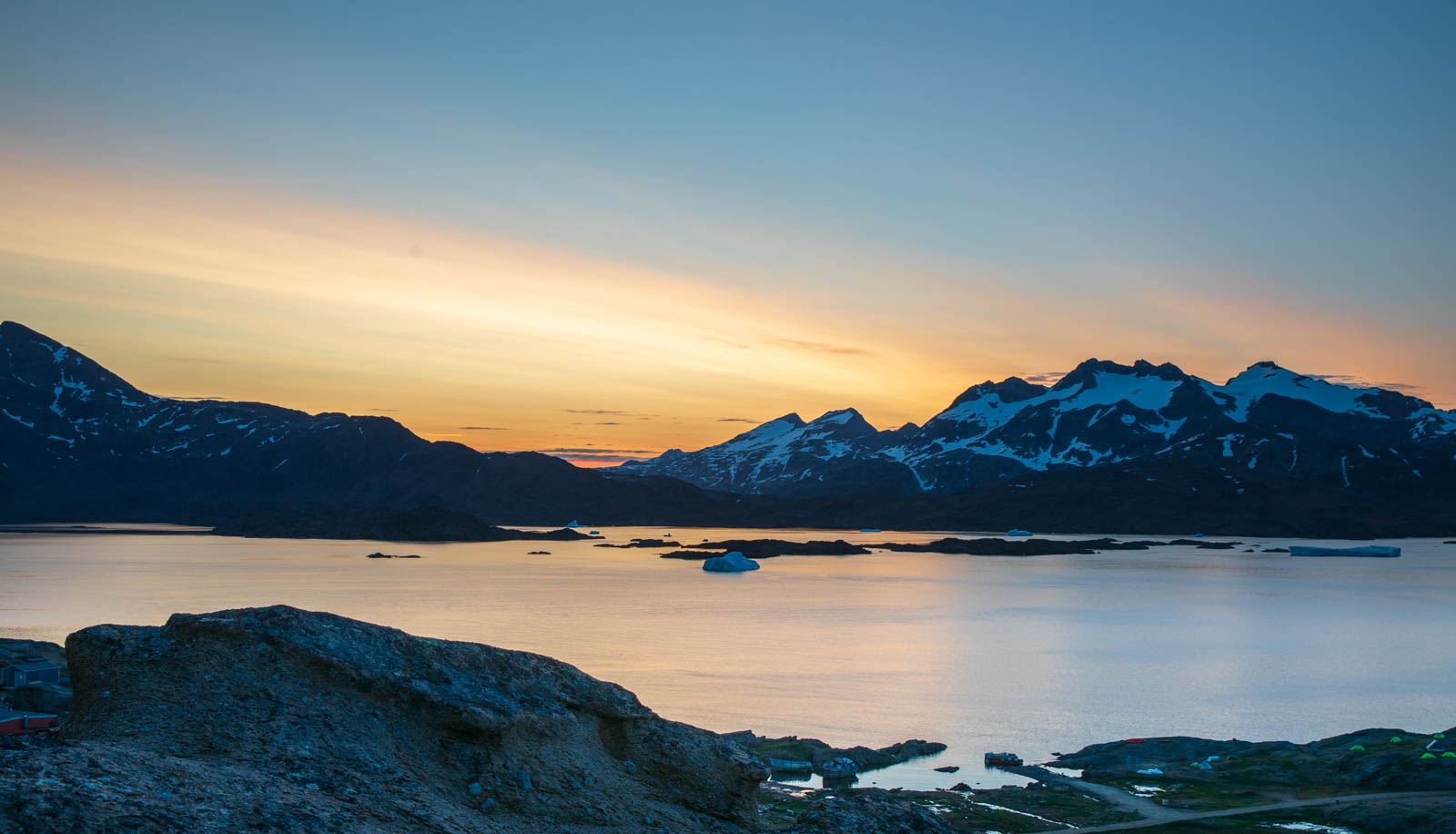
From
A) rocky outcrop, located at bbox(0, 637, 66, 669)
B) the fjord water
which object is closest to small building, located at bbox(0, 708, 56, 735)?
rocky outcrop, located at bbox(0, 637, 66, 669)

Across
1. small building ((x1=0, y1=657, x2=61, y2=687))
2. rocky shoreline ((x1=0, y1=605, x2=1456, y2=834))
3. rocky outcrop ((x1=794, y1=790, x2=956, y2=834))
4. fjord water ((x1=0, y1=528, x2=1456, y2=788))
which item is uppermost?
rocky shoreline ((x1=0, y1=605, x2=1456, y2=834))

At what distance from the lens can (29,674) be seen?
36094mm

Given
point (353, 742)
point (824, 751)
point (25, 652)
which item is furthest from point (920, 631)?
point (353, 742)

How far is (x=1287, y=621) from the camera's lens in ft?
337

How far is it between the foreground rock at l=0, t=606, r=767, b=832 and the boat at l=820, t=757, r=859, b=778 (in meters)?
24.9

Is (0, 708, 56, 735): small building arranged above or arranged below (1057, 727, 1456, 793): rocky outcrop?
above

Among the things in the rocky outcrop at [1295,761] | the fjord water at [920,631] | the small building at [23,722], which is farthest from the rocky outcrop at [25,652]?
the rocky outcrop at [1295,761]

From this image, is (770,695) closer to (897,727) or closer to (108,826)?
(897,727)

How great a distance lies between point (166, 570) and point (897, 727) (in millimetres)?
126199

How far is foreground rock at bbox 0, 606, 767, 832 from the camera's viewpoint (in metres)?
10.1

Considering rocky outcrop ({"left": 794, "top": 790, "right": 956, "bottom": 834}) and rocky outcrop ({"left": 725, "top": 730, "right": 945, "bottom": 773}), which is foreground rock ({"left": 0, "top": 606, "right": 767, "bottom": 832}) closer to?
rocky outcrop ({"left": 794, "top": 790, "right": 956, "bottom": 834})

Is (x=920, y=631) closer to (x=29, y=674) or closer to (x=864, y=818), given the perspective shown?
(x=29, y=674)

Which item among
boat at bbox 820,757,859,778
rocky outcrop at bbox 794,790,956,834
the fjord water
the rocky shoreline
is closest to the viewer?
the rocky shoreline

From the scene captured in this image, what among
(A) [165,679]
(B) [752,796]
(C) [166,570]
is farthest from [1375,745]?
(C) [166,570]
